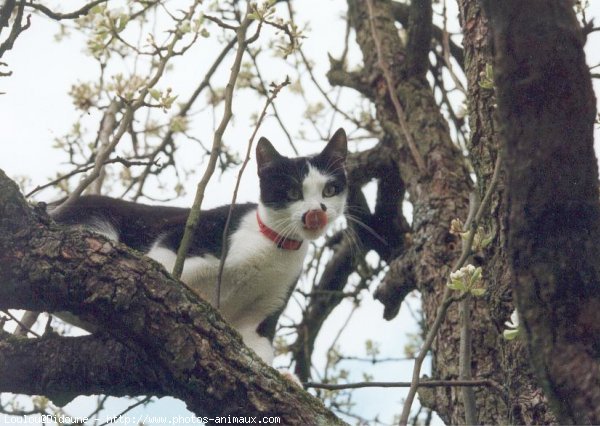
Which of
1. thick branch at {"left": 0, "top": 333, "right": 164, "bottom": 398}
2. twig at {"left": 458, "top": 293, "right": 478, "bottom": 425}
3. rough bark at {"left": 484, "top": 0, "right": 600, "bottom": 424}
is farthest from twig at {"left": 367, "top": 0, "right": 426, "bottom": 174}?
rough bark at {"left": 484, "top": 0, "right": 600, "bottom": 424}

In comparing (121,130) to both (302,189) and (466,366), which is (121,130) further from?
(466,366)

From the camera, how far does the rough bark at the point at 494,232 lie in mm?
2535

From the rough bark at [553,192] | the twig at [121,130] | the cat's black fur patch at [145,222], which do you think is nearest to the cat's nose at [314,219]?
the cat's black fur patch at [145,222]

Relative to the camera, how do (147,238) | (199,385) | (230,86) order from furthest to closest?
(147,238) → (230,86) → (199,385)

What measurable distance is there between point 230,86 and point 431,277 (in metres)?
1.66

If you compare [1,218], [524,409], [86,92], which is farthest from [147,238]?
[524,409]

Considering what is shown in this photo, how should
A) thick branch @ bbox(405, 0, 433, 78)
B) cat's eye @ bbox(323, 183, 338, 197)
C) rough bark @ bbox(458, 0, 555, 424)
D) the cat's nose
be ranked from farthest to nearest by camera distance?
1. thick branch @ bbox(405, 0, 433, 78)
2. cat's eye @ bbox(323, 183, 338, 197)
3. the cat's nose
4. rough bark @ bbox(458, 0, 555, 424)

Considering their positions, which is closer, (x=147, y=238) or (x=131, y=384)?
(x=131, y=384)

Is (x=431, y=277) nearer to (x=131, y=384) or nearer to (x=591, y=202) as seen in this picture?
(x=131, y=384)

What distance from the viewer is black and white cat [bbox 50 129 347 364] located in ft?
12.6

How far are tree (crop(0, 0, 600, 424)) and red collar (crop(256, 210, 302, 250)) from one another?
62 cm

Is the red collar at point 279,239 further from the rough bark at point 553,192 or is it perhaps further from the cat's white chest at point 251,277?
the rough bark at point 553,192

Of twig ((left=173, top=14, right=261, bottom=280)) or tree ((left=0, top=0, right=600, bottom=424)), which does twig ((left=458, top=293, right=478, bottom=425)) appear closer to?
tree ((left=0, top=0, right=600, bottom=424))

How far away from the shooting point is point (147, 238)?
3938 millimetres
